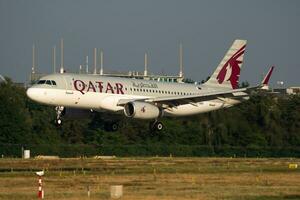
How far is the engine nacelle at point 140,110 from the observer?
7406 centimetres

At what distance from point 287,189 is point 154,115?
2713 cm

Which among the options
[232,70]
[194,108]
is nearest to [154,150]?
[232,70]

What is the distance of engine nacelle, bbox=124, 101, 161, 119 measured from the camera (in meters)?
74.1

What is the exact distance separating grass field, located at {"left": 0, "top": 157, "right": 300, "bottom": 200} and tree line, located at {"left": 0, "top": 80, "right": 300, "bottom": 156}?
1865 centimetres

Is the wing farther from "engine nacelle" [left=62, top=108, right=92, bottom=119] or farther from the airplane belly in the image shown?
"engine nacelle" [left=62, top=108, right=92, bottom=119]

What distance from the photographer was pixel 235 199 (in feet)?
142

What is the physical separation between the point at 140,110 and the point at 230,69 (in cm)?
1592

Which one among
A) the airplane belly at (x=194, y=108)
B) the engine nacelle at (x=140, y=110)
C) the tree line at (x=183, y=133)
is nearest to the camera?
the engine nacelle at (x=140, y=110)

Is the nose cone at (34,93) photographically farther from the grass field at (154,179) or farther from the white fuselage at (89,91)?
the grass field at (154,179)

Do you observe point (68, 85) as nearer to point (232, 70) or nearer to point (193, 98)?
point (193, 98)

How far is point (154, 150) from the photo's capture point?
93.6 meters

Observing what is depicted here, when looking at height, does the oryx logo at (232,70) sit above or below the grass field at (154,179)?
above

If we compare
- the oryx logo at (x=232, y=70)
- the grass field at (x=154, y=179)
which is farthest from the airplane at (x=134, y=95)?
the grass field at (x=154, y=179)

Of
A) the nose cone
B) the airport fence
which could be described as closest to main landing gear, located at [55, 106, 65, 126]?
the nose cone
